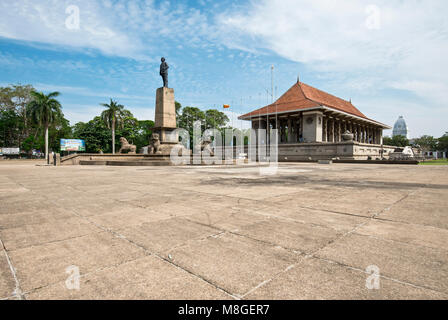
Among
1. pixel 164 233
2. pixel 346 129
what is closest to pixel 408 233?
pixel 164 233

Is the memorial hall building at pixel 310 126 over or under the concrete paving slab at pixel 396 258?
over

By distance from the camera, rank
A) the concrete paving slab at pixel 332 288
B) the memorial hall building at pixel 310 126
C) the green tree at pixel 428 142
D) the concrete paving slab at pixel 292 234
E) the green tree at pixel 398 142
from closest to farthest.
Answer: the concrete paving slab at pixel 332 288
the concrete paving slab at pixel 292 234
the memorial hall building at pixel 310 126
the green tree at pixel 398 142
the green tree at pixel 428 142

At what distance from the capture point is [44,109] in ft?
134

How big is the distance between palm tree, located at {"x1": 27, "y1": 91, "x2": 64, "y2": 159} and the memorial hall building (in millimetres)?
33335

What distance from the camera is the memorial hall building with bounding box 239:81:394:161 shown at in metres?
34.1

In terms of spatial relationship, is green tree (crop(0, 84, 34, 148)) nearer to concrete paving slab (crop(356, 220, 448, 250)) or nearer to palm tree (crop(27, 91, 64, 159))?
palm tree (crop(27, 91, 64, 159))

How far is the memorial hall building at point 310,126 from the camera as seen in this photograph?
3412 cm

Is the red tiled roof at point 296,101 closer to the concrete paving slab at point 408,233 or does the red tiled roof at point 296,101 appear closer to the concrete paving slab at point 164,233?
the concrete paving slab at point 408,233

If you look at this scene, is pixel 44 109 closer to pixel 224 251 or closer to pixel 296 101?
pixel 296 101

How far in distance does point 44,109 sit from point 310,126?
45.0 m

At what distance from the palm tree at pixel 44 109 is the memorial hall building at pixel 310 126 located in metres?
33.3

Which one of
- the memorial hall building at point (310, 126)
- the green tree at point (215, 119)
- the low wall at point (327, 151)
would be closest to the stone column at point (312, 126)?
the memorial hall building at point (310, 126)
